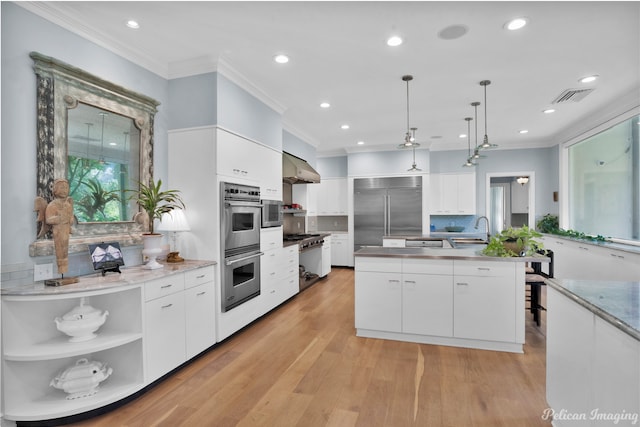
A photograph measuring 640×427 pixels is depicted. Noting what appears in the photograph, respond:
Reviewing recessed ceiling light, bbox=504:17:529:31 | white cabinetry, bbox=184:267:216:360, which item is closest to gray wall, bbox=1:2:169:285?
white cabinetry, bbox=184:267:216:360

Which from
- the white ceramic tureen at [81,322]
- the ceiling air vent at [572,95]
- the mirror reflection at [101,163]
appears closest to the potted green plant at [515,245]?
the ceiling air vent at [572,95]

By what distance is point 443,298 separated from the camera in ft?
10.5

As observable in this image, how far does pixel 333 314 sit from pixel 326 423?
222 cm

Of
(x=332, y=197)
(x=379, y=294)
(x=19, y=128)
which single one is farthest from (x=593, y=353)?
(x=332, y=197)

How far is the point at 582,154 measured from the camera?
19.1 feet

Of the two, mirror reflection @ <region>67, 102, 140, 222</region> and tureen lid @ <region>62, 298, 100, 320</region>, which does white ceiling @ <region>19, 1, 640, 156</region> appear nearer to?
mirror reflection @ <region>67, 102, 140, 222</region>

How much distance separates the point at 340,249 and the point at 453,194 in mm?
2873

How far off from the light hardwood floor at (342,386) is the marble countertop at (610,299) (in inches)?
36.4

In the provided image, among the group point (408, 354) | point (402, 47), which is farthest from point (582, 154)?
point (408, 354)

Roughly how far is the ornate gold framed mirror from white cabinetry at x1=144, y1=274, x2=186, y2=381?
0.67m

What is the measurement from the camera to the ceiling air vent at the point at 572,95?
3980 mm

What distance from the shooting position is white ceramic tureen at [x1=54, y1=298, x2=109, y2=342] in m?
2.12

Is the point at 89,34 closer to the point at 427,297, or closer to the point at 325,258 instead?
the point at 427,297

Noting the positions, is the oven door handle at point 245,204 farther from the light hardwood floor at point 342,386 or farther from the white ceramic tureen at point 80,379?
the white ceramic tureen at point 80,379
